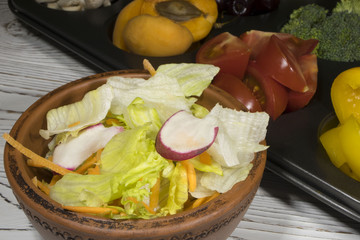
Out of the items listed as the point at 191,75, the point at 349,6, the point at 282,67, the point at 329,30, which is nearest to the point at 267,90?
the point at 282,67

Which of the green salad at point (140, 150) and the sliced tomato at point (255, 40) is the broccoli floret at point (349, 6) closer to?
the sliced tomato at point (255, 40)

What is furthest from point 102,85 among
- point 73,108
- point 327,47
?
point 327,47

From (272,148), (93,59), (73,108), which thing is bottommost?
(93,59)

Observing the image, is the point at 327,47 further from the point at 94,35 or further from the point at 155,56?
the point at 94,35

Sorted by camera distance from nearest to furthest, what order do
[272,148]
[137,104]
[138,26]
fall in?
[137,104]
[272,148]
[138,26]

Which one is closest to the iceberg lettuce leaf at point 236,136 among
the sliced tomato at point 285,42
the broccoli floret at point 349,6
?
the sliced tomato at point 285,42

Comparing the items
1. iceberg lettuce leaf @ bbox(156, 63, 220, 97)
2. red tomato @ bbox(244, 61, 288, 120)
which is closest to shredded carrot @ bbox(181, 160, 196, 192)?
iceberg lettuce leaf @ bbox(156, 63, 220, 97)

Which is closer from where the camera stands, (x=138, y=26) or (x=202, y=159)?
(x=202, y=159)

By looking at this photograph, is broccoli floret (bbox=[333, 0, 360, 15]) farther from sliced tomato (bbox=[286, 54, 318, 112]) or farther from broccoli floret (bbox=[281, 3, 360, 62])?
sliced tomato (bbox=[286, 54, 318, 112])
